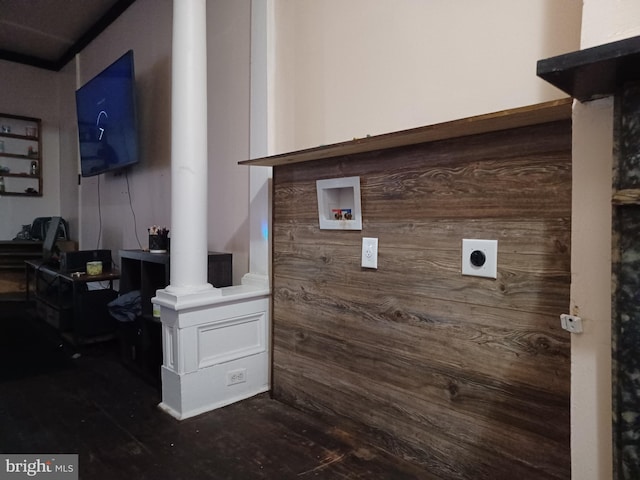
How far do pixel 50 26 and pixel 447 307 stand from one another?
5093 mm

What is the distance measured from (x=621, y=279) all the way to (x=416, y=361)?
0.88m

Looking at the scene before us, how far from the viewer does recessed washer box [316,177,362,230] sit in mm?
1815

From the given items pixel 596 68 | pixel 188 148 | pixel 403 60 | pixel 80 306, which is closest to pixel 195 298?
pixel 188 148

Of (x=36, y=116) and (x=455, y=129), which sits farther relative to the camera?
(x=36, y=116)

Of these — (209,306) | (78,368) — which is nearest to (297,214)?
(209,306)

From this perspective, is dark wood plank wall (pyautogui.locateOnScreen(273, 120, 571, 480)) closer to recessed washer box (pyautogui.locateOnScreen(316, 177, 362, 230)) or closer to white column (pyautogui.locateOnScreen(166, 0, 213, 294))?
recessed washer box (pyautogui.locateOnScreen(316, 177, 362, 230))

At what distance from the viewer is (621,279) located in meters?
0.89

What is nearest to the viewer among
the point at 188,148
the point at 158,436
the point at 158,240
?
the point at 158,436

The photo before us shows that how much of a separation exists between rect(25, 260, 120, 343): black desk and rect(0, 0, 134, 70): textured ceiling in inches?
100

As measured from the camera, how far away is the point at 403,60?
171 cm

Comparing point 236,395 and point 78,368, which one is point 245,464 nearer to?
point 236,395

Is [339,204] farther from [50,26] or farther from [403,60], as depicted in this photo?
[50,26]

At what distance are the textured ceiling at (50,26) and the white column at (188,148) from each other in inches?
84.7

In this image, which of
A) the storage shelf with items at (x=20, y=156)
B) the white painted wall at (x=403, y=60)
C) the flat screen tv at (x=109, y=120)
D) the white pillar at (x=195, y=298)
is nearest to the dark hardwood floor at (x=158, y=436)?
the white pillar at (x=195, y=298)
